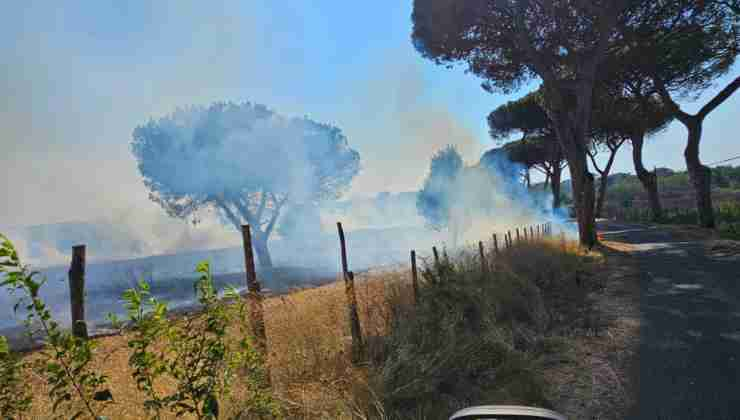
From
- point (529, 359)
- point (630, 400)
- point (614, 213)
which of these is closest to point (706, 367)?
point (630, 400)

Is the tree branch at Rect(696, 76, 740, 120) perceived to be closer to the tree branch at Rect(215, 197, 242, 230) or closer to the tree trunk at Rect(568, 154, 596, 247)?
the tree trunk at Rect(568, 154, 596, 247)

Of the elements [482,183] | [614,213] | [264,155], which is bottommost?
[614,213]

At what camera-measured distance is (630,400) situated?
11.5ft

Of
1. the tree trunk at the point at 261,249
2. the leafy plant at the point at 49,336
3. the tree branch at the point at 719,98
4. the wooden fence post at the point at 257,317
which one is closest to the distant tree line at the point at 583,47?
the tree branch at the point at 719,98

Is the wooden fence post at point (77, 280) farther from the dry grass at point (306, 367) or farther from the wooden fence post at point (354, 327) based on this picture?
the wooden fence post at point (354, 327)

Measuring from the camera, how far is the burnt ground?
10.9 ft

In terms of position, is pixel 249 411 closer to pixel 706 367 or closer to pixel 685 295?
pixel 706 367

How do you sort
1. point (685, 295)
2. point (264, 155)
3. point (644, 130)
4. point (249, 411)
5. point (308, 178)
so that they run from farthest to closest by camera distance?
1. point (308, 178)
2. point (264, 155)
3. point (644, 130)
4. point (685, 295)
5. point (249, 411)

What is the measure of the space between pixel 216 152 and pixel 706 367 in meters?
27.9

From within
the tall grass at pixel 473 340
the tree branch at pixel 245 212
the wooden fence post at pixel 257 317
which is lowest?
the tall grass at pixel 473 340

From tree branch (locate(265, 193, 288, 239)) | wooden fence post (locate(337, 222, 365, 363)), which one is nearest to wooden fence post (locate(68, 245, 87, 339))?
wooden fence post (locate(337, 222, 365, 363))

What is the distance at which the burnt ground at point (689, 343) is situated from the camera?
10.9 feet

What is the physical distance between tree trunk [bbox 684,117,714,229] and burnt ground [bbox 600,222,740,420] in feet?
31.5

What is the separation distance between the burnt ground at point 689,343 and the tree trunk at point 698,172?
31.5 feet
